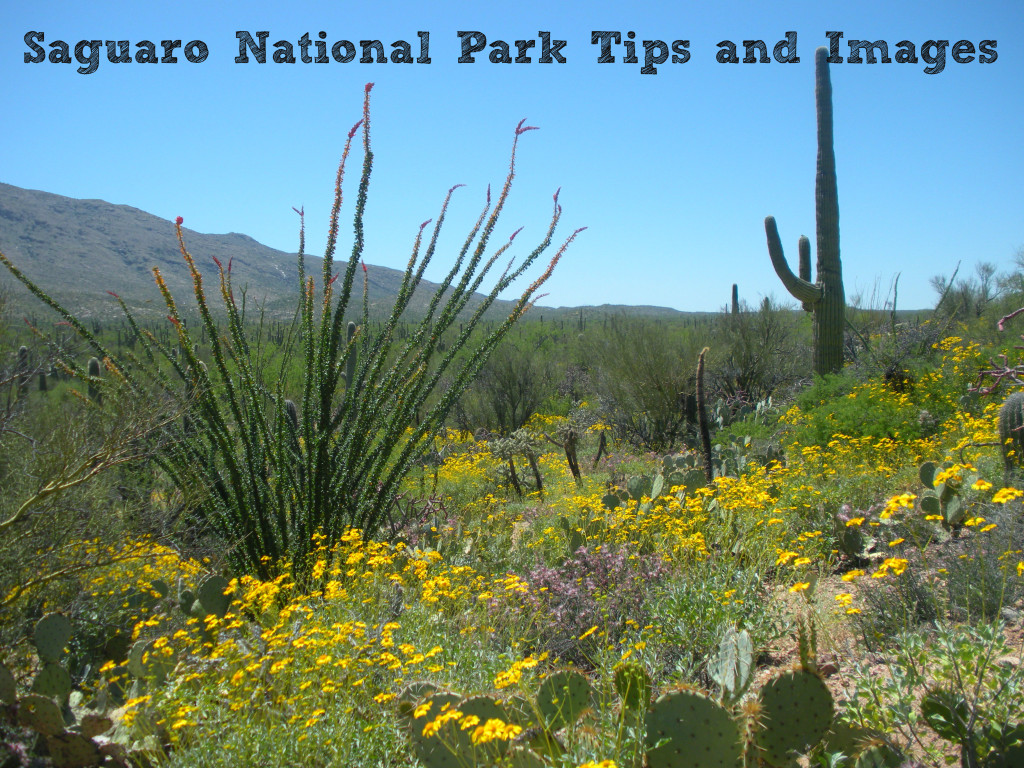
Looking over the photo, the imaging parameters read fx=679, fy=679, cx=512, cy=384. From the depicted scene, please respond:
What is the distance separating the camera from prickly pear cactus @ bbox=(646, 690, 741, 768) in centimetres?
208

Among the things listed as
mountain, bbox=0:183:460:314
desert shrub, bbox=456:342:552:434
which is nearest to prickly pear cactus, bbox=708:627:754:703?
desert shrub, bbox=456:342:552:434

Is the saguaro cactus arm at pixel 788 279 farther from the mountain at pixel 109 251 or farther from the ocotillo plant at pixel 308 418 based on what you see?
the mountain at pixel 109 251

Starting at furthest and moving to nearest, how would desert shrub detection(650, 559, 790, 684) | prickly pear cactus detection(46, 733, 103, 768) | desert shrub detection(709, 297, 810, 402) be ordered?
1. desert shrub detection(709, 297, 810, 402)
2. desert shrub detection(650, 559, 790, 684)
3. prickly pear cactus detection(46, 733, 103, 768)

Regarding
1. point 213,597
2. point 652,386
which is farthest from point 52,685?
point 652,386

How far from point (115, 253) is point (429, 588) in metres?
165

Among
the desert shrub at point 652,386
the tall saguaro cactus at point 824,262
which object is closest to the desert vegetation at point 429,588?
the tall saguaro cactus at point 824,262

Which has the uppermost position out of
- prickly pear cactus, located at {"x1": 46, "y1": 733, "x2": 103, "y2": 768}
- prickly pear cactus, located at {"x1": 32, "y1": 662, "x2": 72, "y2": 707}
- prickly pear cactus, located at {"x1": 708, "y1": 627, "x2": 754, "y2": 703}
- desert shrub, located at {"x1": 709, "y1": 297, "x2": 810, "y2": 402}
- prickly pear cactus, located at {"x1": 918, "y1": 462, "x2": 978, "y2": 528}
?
desert shrub, located at {"x1": 709, "y1": 297, "x2": 810, "y2": 402}

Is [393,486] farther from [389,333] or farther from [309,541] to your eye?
[389,333]

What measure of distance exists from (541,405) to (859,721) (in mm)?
16756

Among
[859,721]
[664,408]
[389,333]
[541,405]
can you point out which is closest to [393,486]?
[389,333]

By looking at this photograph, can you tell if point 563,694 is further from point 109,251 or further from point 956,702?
point 109,251

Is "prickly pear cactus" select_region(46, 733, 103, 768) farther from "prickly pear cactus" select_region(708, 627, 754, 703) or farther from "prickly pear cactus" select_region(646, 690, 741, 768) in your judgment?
"prickly pear cactus" select_region(708, 627, 754, 703)

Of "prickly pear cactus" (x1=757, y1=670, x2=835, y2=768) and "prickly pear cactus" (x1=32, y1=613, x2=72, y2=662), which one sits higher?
"prickly pear cactus" (x1=757, y1=670, x2=835, y2=768)

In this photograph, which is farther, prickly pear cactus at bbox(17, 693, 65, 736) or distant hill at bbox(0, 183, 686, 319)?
distant hill at bbox(0, 183, 686, 319)
